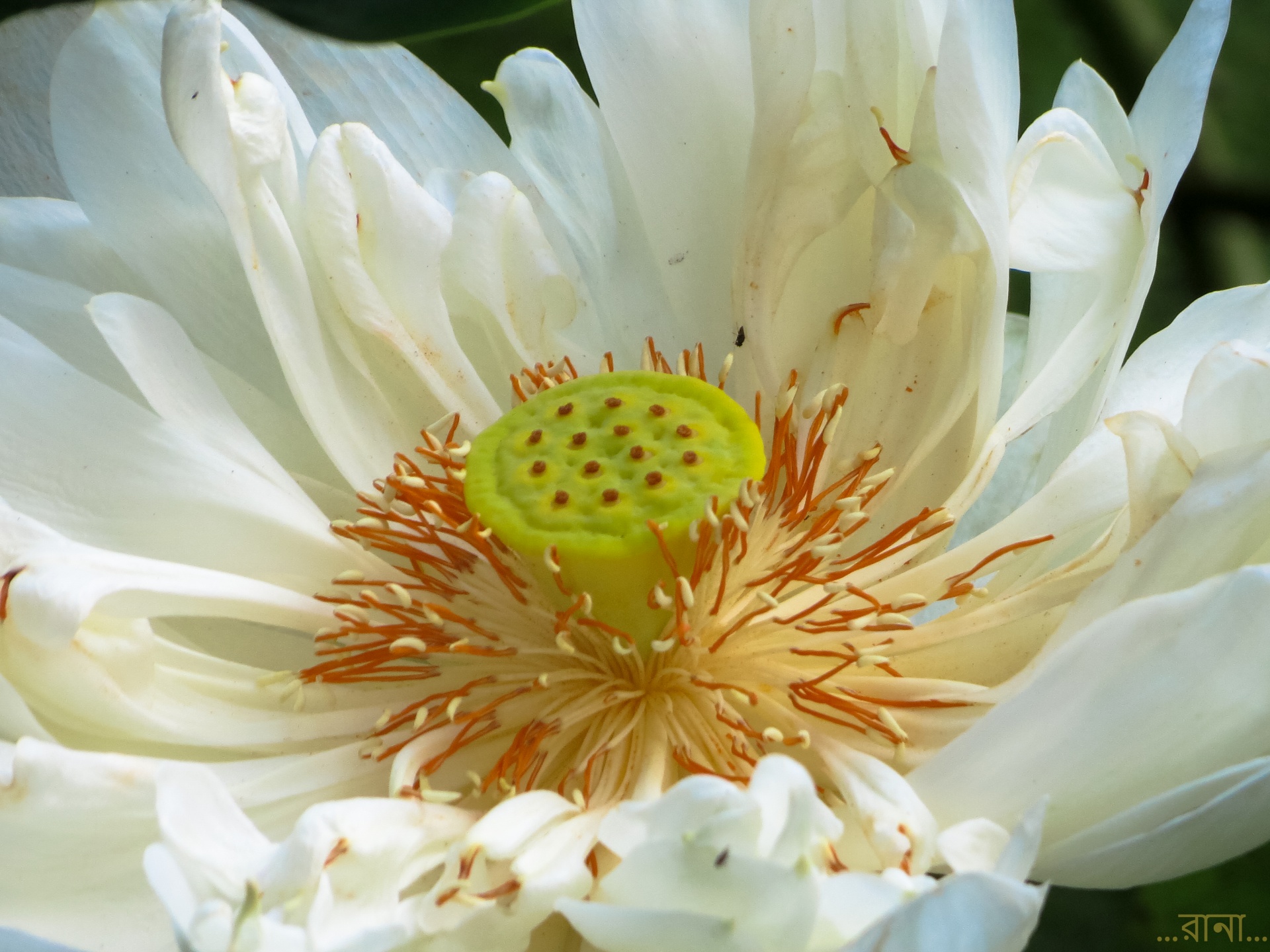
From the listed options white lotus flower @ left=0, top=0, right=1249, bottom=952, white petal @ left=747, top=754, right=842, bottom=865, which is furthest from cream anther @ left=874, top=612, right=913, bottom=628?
white petal @ left=747, top=754, right=842, bottom=865

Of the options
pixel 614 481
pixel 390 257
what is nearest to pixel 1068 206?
pixel 614 481

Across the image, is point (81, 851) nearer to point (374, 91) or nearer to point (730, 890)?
point (730, 890)

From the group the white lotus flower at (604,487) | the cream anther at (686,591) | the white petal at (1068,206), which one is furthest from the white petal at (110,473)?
the white petal at (1068,206)

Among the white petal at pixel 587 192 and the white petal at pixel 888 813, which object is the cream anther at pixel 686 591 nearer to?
the white petal at pixel 888 813

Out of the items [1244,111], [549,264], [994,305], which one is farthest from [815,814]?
[1244,111]

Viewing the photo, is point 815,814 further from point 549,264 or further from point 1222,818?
point 549,264

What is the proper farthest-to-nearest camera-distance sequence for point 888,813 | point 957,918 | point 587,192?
point 587,192 < point 888,813 < point 957,918
